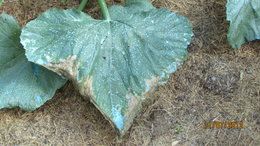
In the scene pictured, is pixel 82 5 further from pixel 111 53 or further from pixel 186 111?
pixel 186 111

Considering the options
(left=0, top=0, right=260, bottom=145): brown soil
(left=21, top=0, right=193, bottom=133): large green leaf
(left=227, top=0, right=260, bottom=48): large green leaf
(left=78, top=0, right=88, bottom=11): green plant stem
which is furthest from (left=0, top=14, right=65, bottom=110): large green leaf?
(left=227, top=0, right=260, bottom=48): large green leaf

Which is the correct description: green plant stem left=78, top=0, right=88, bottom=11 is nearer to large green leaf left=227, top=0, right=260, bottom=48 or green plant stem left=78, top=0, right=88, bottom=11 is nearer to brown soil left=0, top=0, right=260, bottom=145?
brown soil left=0, top=0, right=260, bottom=145

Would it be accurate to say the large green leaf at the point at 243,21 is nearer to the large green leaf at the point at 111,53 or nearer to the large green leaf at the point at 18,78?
the large green leaf at the point at 111,53

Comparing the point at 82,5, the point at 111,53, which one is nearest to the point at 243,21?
the point at 111,53

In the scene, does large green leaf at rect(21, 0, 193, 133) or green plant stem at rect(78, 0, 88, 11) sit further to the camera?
green plant stem at rect(78, 0, 88, 11)

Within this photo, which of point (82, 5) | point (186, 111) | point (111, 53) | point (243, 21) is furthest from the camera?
point (82, 5)

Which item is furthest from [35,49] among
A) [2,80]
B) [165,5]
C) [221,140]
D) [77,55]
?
[221,140]

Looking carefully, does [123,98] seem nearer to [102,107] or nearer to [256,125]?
[102,107]
